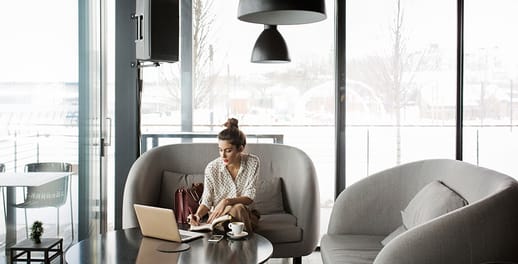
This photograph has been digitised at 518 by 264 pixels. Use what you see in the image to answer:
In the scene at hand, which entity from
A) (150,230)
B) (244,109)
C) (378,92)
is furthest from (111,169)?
(378,92)

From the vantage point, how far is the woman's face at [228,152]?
3.64 metres

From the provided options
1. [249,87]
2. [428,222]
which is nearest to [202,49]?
[249,87]

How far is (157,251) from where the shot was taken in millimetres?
2828

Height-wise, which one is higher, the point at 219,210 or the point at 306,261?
the point at 219,210

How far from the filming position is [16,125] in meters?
3.13

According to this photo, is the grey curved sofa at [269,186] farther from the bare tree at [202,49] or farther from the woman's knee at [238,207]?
the bare tree at [202,49]

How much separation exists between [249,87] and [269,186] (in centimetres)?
110

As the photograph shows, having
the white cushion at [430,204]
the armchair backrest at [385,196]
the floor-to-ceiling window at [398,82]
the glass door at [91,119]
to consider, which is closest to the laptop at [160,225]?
the armchair backrest at [385,196]

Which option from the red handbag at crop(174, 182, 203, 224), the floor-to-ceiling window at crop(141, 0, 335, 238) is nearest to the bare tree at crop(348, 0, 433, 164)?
the floor-to-ceiling window at crop(141, 0, 335, 238)

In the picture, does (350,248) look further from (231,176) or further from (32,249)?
(32,249)

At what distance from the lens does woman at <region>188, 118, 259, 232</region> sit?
3609 millimetres

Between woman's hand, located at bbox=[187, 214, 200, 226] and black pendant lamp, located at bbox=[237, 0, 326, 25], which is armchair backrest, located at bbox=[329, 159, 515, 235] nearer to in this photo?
woman's hand, located at bbox=[187, 214, 200, 226]

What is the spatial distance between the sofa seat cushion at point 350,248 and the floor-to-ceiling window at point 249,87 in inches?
61.0

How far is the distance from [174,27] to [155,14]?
0.74 feet
